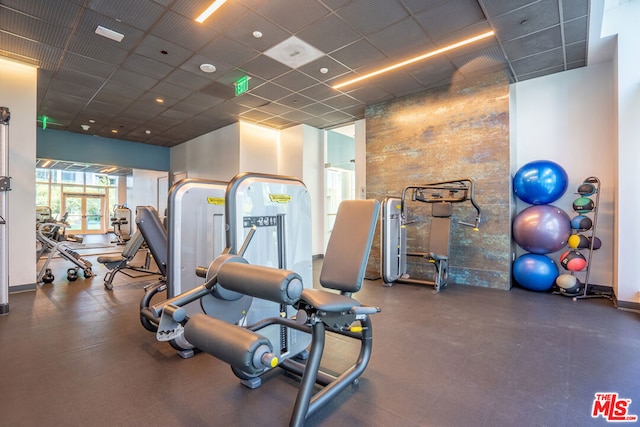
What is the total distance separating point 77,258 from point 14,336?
304cm

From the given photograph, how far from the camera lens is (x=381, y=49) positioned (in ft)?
13.9

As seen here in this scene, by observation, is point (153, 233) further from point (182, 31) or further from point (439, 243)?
point (439, 243)

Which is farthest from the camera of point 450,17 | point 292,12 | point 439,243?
point 439,243

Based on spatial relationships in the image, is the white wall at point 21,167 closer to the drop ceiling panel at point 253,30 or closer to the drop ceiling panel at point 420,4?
the drop ceiling panel at point 253,30

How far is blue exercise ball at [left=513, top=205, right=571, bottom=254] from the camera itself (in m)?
4.36

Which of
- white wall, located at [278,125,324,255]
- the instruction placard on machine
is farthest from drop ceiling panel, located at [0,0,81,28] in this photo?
white wall, located at [278,125,324,255]

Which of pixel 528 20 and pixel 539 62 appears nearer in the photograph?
pixel 528 20

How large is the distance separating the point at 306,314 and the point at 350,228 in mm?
733

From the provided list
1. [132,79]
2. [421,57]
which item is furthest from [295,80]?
[132,79]

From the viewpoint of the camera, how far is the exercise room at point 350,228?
1.85 metres

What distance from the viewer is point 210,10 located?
338 centimetres

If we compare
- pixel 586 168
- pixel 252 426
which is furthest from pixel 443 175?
pixel 252 426

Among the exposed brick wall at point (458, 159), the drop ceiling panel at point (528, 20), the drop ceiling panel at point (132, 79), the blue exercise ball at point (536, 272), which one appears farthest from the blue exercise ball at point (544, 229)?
the drop ceiling panel at point (132, 79)

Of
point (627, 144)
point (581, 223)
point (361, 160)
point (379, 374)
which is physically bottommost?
point (379, 374)
